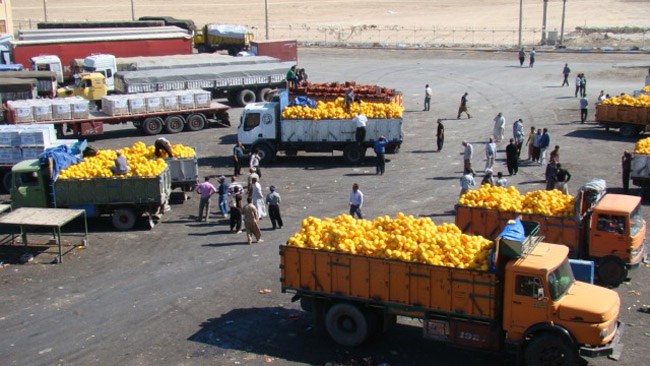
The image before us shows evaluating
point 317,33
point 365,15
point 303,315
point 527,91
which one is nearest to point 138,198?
point 303,315

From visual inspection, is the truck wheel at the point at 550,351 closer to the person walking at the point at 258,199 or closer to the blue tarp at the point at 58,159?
the person walking at the point at 258,199

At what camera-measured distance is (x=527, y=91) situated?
47125 millimetres

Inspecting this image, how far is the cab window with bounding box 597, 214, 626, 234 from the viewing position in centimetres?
1786

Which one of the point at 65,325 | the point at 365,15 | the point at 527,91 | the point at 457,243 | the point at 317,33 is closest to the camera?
the point at 457,243

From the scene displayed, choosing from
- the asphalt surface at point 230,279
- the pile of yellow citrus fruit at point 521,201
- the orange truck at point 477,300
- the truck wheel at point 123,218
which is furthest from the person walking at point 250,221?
the orange truck at point 477,300

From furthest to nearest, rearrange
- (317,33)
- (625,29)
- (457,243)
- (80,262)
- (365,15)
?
(365,15) < (317,33) < (625,29) < (80,262) < (457,243)

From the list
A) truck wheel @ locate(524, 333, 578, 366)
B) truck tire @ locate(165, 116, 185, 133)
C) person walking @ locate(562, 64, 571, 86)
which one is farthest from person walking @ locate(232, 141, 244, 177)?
person walking @ locate(562, 64, 571, 86)

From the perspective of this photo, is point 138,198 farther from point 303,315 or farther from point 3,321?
point 303,315

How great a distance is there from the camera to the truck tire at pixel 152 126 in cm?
3709

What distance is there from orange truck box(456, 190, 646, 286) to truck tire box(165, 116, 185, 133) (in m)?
21.8

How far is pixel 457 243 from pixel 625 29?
2653 inches

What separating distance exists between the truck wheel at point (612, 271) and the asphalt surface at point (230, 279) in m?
0.37

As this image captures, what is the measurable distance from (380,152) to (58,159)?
11285 mm

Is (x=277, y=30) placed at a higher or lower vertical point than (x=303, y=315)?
higher
